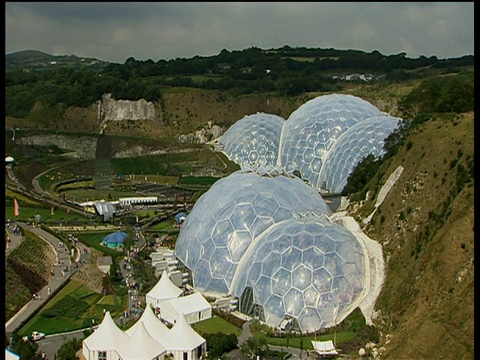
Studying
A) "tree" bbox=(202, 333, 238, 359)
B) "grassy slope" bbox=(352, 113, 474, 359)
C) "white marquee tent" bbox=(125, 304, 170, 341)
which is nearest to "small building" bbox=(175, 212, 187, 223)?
"grassy slope" bbox=(352, 113, 474, 359)

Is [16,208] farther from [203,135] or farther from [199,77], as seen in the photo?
[199,77]

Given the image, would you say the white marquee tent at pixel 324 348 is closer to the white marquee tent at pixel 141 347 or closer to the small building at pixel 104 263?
the white marquee tent at pixel 141 347

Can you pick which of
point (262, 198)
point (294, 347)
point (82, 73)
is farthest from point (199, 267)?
point (82, 73)

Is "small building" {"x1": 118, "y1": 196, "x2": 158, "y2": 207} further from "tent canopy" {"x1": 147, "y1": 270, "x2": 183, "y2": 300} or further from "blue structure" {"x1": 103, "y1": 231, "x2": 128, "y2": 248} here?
"tent canopy" {"x1": 147, "y1": 270, "x2": 183, "y2": 300}

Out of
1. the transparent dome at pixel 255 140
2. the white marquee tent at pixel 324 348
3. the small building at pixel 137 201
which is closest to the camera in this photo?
the white marquee tent at pixel 324 348

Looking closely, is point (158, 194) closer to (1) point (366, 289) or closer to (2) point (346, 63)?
(1) point (366, 289)

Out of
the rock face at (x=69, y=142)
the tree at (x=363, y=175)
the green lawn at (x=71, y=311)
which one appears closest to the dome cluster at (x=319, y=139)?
the tree at (x=363, y=175)
